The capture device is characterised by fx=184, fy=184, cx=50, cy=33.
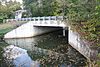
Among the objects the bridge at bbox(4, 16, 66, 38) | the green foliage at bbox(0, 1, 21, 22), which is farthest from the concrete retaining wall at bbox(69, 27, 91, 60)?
the green foliage at bbox(0, 1, 21, 22)

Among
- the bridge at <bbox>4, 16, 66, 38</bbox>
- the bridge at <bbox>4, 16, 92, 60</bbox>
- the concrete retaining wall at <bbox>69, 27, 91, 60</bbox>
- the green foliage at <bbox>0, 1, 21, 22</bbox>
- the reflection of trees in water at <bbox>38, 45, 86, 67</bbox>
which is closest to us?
the reflection of trees in water at <bbox>38, 45, 86, 67</bbox>

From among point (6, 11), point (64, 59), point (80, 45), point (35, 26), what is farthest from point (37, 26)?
point (64, 59)

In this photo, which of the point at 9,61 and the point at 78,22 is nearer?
the point at 9,61

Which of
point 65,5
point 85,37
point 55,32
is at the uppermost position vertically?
point 65,5

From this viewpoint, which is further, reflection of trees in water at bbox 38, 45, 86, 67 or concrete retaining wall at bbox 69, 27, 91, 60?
concrete retaining wall at bbox 69, 27, 91, 60

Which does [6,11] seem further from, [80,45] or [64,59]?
[64,59]

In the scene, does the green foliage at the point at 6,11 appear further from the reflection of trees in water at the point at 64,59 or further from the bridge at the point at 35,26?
the reflection of trees in water at the point at 64,59

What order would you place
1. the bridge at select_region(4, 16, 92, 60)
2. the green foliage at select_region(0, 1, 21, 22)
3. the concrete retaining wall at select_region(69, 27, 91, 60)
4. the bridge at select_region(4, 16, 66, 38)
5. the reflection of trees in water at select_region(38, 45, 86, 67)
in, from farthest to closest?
the green foliage at select_region(0, 1, 21, 22)
the bridge at select_region(4, 16, 66, 38)
the bridge at select_region(4, 16, 92, 60)
the concrete retaining wall at select_region(69, 27, 91, 60)
the reflection of trees in water at select_region(38, 45, 86, 67)

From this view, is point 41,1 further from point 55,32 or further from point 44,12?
point 55,32

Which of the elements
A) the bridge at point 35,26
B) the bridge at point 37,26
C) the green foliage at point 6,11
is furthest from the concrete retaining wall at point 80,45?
the green foliage at point 6,11

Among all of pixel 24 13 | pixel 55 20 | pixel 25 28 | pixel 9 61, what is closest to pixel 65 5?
pixel 55 20

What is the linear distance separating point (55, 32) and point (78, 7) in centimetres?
1187

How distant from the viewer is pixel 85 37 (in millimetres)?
14562

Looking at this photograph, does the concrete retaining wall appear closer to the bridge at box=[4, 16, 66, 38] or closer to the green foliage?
the bridge at box=[4, 16, 66, 38]
